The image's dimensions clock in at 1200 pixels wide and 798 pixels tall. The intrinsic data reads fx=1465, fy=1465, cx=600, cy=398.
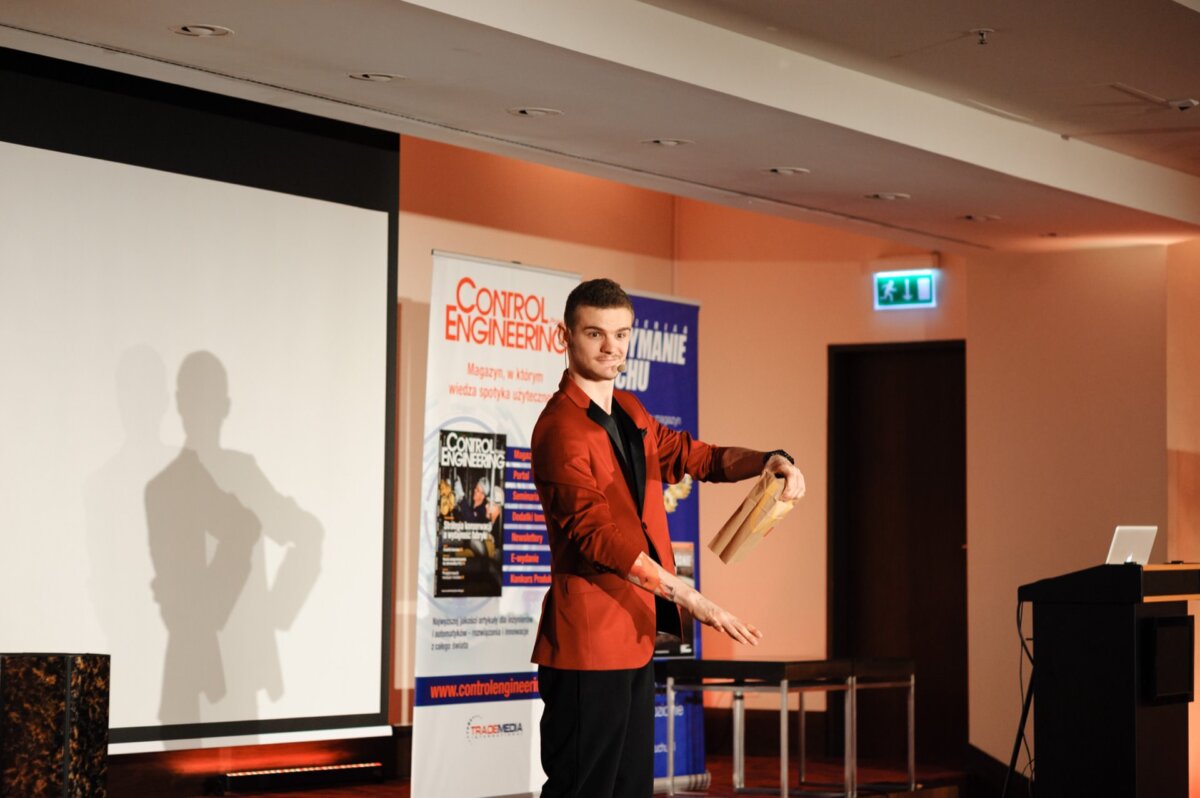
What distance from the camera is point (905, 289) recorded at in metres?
8.55

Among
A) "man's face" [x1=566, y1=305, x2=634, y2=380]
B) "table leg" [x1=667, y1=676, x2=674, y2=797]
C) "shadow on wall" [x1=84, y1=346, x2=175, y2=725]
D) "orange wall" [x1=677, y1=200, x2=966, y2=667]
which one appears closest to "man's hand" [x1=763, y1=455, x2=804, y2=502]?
"man's face" [x1=566, y1=305, x2=634, y2=380]

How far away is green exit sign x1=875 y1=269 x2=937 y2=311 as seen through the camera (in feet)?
27.9

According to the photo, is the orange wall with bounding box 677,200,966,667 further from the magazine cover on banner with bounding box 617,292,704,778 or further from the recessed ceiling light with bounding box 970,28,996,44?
the recessed ceiling light with bounding box 970,28,996,44

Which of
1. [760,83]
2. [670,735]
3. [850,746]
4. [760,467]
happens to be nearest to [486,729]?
[670,735]

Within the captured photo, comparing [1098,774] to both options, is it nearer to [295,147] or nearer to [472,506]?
[472,506]

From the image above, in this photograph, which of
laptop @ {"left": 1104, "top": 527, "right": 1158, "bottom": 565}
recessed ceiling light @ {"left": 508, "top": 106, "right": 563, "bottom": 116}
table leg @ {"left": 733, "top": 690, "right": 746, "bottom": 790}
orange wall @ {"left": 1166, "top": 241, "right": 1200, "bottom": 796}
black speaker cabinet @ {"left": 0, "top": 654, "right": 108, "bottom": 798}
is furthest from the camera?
orange wall @ {"left": 1166, "top": 241, "right": 1200, "bottom": 796}

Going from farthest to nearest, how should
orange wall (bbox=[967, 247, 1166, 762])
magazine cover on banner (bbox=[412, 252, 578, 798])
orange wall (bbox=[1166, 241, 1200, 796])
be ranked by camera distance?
1. orange wall (bbox=[967, 247, 1166, 762])
2. orange wall (bbox=[1166, 241, 1200, 796])
3. magazine cover on banner (bbox=[412, 252, 578, 798])

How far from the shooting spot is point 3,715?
3.62 m

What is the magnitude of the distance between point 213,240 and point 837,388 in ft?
14.3

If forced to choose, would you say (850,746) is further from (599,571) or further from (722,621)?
(722,621)

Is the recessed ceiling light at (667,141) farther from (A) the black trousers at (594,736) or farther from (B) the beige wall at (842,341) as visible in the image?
(A) the black trousers at (594,736)

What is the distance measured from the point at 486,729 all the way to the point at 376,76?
278 cm

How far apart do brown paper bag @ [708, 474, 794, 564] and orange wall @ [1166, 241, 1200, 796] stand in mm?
4945

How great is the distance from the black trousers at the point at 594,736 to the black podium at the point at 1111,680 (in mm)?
2626
